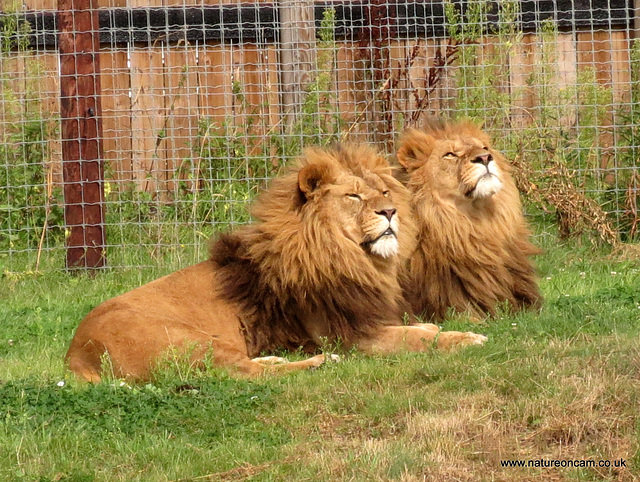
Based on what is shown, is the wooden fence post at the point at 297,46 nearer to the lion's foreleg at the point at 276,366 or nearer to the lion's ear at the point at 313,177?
the lion's ear at the point at 313,177

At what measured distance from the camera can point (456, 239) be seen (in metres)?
7.29

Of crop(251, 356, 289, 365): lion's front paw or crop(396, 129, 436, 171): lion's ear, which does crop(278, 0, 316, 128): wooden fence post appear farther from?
crop(251, 356, 289, 365): lion's front paw

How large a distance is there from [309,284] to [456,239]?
4.31ft

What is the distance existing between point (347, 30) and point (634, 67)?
9.82ft

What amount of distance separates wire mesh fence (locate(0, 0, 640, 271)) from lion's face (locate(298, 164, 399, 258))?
10.3 feet

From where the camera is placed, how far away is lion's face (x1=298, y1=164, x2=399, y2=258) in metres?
6.38

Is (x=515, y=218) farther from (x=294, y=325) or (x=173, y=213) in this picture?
(x=173, y=213)

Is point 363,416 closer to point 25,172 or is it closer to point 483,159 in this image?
point 483,159

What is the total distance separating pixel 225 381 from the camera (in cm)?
575

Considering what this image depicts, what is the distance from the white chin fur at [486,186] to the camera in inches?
281

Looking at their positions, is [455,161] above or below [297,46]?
below

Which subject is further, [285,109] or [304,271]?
[285,109]

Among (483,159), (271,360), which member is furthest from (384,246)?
(483,159)

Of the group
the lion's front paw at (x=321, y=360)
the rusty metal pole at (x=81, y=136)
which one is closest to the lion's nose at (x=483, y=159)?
the lion's front paw at (x=321, y=360)
